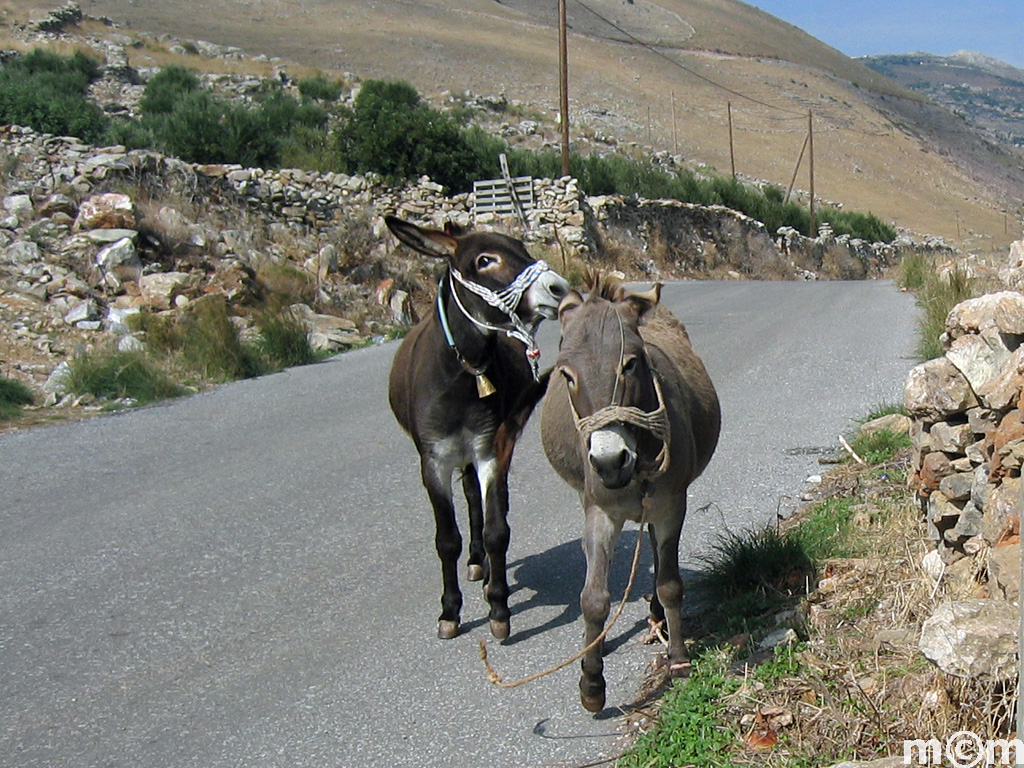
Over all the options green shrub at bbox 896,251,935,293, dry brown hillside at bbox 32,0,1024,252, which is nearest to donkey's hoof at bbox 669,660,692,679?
green shrub at bbox 896,251,935,293

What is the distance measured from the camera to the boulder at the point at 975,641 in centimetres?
332

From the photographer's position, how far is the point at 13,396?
37.3 feet

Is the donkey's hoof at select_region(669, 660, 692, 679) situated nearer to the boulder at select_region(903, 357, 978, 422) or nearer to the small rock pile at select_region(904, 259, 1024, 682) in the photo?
the small rock pile at select_region(904, 259, 1024, 682)

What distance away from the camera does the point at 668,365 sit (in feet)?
15.6

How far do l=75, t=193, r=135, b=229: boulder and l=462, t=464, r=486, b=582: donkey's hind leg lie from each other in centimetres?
1222

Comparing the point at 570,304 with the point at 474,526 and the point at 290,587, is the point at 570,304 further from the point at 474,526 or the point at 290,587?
the point at 290,587

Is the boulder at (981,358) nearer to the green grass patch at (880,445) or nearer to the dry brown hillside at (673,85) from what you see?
the green grass patch at (880,445)

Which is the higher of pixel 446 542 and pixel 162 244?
pixel 446 542

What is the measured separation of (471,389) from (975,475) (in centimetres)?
237

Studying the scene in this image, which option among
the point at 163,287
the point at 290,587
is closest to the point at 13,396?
the point at 163,287

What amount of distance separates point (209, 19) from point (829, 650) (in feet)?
271

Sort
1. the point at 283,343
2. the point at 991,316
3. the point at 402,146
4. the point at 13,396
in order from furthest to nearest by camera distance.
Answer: the point at 402,146 → the point at 283,343 → the point at 13,396 → the point at 991,316

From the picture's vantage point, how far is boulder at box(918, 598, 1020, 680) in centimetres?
332

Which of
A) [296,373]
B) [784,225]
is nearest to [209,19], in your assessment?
[784,225]
